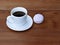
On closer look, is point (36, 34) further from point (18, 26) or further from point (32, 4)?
point (32, 4)

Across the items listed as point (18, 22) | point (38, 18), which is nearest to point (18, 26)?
point (18, 22)

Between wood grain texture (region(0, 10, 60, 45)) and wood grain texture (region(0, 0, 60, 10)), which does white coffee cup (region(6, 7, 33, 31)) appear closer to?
wood grain texture (region(0, 10, 60, 45))

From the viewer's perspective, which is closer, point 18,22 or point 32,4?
point 18,22

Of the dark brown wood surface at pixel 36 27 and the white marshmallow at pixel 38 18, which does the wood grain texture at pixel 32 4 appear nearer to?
the dark brown wood surface at pixel 36 27

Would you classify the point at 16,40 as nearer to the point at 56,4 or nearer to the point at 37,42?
the point at 37,42

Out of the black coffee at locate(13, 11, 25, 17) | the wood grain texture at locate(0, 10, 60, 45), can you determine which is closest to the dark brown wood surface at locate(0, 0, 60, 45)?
the wood grain texture at locate(0, 10, 60, 45)

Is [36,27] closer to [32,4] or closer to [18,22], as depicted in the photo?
[18,22]

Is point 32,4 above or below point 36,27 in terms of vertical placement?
above

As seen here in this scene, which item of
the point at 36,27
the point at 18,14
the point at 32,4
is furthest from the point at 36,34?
the point at 32,4
